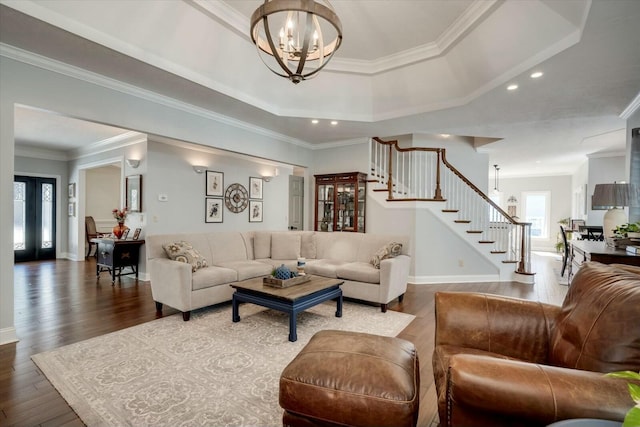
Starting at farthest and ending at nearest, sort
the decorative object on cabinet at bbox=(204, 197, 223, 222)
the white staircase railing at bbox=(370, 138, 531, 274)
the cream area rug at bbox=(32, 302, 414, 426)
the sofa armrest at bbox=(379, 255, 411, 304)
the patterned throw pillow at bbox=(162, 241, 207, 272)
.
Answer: the decorative object on cabinet at bbox=(204, 197, 223, 222) < the white staircase railing at bbox=(370, 138, 531, 274) < the sofa armrest at bbox=(379, 255, 411, 304) < the patterned throw pillow at bbox=(162, 241, 207, 272) < the cream area rug at bbox=(32, 302, 414, 426)

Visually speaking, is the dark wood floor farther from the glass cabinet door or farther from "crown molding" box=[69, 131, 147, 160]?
"crown molding" box=[69, 131, 147, 160]

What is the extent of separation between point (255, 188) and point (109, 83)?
3.87 m

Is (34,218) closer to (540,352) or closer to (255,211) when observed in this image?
(255,211)

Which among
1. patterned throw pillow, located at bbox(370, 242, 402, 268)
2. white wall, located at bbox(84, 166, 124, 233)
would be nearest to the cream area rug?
patterned throw pillow, located at bbox(370, 242, 402, 268)

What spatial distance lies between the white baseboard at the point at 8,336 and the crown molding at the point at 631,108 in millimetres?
7469

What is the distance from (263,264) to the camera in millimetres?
4406

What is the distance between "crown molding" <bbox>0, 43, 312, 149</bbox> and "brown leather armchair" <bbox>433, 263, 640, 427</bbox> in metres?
3.98

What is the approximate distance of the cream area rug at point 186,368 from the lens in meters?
1.83

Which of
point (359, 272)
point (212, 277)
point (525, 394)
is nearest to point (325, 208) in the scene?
point (359, 272)

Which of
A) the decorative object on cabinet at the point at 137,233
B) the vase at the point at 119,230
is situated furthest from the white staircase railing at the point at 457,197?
the vase at the point at 119,230

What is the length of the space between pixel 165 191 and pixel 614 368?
5.93m

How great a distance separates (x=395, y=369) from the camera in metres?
1.47

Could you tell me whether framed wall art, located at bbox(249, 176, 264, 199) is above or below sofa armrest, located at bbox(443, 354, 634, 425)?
above

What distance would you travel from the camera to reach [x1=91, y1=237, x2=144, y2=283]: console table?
203 inches
